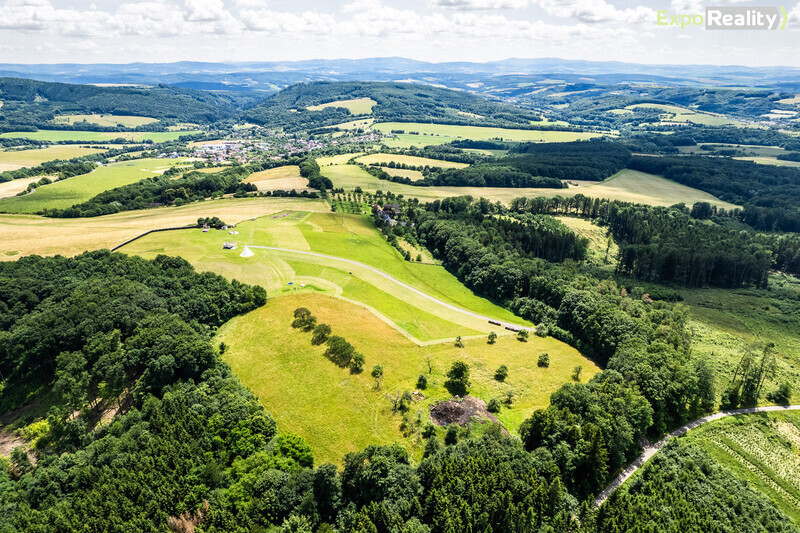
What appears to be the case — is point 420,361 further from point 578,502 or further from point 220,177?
point 220,177

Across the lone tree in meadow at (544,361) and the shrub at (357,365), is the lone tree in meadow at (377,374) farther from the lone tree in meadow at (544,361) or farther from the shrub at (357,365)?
the lone tree in meadow at (544,361)

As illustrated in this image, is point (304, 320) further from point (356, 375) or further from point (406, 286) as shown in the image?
point (406, 286)

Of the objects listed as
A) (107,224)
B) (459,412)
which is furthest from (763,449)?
(107,224)

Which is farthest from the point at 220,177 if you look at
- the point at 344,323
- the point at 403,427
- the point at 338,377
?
the point at 403,427

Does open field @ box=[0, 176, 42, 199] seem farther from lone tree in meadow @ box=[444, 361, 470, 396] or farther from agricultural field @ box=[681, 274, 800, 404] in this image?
agricultural field @ box=[681, 274, 800, 404]

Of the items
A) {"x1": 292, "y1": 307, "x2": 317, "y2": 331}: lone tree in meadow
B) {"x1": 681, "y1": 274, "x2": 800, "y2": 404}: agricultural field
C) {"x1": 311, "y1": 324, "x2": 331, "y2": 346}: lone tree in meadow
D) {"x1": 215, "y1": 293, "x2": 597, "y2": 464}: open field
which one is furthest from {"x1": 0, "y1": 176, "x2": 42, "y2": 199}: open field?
{"x1": 681, "y1": 274, "x2": 800, "y2": 404}: agricultural field

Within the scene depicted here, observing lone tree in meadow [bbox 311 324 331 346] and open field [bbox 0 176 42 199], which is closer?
lone tree in meadow [bbox 311 324 331 346]

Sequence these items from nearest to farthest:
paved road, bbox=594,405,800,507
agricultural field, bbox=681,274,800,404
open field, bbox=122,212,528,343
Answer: paved road, bbox=594,405,800,507 < agricultural field, bbox=681,274,800,404 < open field, bbox=122,212,528,343
